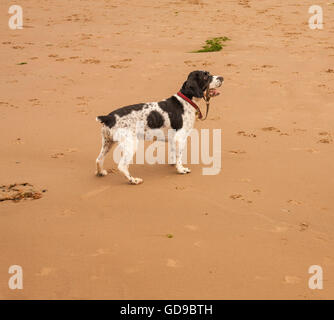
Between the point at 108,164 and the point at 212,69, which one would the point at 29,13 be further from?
the point at 108,164

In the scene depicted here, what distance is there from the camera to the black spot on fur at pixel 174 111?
5.96m

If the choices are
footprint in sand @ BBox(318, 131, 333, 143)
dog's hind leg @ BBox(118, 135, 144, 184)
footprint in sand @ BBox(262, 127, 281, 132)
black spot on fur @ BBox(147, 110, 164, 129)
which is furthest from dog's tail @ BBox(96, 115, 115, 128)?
footprint in sand @ BBox(318, 131, 333, 143)

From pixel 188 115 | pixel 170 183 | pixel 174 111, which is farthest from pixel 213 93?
pixel 170 183

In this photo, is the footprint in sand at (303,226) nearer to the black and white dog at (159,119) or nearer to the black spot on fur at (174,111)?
the black and white dog at (159,119)

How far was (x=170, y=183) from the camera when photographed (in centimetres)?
571

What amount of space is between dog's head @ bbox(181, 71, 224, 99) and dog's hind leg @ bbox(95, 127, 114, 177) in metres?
1.23

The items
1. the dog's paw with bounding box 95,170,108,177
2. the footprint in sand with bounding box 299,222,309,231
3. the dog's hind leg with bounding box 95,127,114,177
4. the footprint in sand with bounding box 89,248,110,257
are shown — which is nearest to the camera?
the footprint in sand with bounding box 89,248,110,257

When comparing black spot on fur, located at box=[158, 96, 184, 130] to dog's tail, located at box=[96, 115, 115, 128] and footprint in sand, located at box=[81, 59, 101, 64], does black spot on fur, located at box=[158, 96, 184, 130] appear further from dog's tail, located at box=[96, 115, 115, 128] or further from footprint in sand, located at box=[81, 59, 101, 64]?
footprint in sand, located at box=[81, 59, 101, 64]

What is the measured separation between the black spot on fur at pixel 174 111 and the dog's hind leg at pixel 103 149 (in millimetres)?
831

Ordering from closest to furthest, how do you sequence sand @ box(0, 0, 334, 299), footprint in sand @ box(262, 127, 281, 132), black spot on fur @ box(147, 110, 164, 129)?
sand @ box(0, 0, 334, 299), black spot on fur @ box(147, 110, 164, 129), footprint in sand @ box(262, 127, 281, 132)

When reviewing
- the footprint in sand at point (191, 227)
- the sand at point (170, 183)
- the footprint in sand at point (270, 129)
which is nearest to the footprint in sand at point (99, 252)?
the sand at point (170, 183)

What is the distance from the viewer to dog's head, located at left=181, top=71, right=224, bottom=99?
6039 mm

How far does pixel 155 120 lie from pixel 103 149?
793 millimetres

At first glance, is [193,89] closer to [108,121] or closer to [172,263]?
[108,121]
